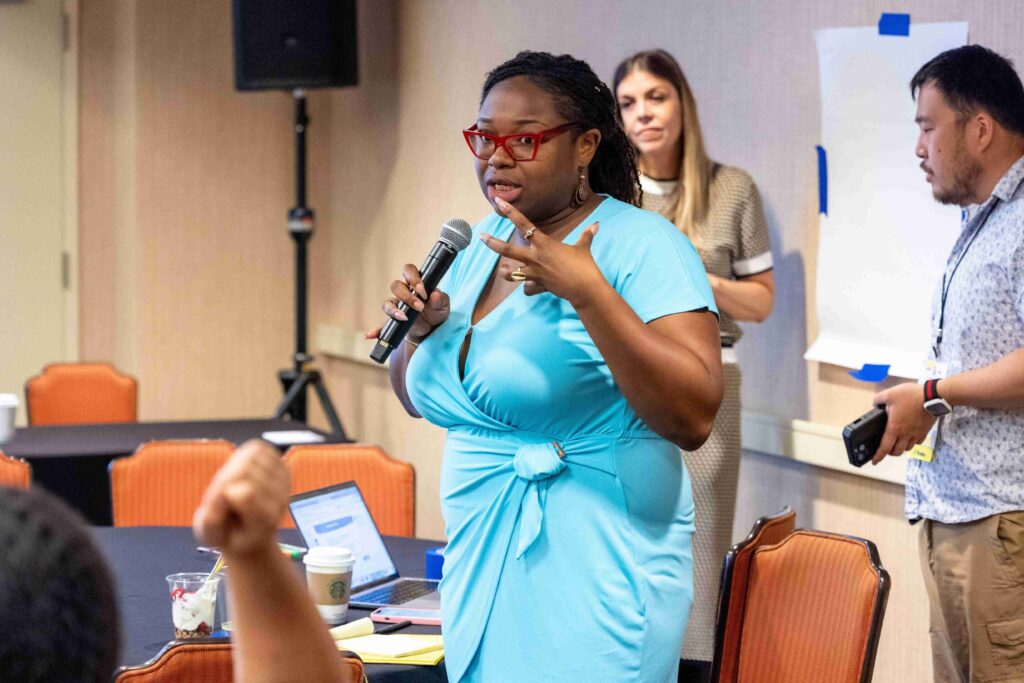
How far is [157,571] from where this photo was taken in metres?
2.80

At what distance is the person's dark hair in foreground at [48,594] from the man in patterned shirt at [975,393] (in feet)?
6.57

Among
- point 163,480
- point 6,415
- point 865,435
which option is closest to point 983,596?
point 865,435

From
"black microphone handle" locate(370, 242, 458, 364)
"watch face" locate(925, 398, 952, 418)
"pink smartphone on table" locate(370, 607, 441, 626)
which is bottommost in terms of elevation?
"pink smartphone on table" locate(370, 607, 441, 626)

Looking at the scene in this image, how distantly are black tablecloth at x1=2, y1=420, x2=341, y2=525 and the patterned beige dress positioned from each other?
157 cm

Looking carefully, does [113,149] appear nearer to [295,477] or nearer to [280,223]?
[280,223]

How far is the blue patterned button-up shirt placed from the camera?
2393 millimetres

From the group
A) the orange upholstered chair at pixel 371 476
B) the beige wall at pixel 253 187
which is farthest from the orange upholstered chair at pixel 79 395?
the orange upholstered chair at pixel 371 476

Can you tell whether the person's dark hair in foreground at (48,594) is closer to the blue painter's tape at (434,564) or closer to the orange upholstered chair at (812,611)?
the orange upholstered chair at (812,611)

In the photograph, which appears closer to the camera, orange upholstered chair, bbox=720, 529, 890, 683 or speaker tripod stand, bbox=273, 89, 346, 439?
orange upholstered chair, bbox=720, 529, 890, 683

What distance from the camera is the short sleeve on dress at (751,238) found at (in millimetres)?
3633

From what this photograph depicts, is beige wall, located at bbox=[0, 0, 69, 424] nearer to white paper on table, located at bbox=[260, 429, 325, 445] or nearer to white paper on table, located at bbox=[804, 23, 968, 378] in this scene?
white paper on table, located at bbox=[260, 429, 325, 445]

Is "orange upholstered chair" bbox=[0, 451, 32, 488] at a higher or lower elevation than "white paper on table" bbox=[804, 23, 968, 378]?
lower

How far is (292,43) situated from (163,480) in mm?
3228

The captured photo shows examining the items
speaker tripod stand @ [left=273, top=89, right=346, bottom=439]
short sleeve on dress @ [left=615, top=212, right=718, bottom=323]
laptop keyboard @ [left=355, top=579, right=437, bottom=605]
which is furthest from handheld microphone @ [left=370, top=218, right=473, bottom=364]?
speaker tripod stand @ [left=273, top=89, right=346, bottom=439]
